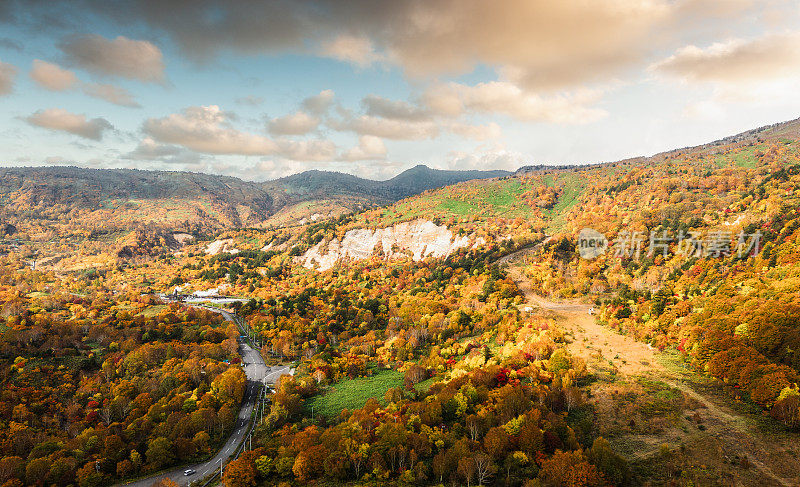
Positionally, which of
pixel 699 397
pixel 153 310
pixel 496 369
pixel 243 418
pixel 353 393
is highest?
pixel 699 397

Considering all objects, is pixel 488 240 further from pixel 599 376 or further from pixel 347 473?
pixel 347 473

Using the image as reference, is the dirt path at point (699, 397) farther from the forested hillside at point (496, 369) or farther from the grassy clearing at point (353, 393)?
the grassy clearing at point (353, 393)

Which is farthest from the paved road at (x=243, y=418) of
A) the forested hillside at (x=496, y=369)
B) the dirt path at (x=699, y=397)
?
the dirt path at (x=699, y=397)


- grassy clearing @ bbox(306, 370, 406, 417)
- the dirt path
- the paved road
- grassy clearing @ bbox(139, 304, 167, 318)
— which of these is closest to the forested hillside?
the dirt path

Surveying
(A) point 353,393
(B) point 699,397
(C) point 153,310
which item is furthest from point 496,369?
(C) point 153,310

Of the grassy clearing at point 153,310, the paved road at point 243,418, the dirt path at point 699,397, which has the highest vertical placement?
the dirt path at point 699,397

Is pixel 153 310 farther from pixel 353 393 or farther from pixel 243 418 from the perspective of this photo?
pixel 353 393
